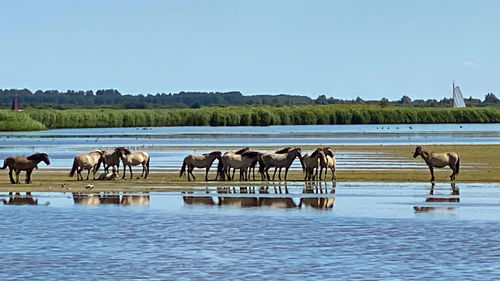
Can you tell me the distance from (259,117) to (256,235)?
8558 centimetres

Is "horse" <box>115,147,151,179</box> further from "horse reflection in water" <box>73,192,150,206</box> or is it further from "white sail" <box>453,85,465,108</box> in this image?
"white sail" <box>453,85,465,108</box>

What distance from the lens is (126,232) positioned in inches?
654

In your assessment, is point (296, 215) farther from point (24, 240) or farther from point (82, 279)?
point (82, 279)

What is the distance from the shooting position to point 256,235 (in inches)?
635

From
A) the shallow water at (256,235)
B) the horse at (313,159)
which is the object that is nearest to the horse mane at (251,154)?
the horse at (313,159)

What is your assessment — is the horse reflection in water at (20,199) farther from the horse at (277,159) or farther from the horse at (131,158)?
the horse at (277,159)

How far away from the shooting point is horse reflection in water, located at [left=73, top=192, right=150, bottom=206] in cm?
2114

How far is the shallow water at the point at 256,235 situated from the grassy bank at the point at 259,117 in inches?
3050

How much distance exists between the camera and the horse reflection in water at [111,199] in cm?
2114

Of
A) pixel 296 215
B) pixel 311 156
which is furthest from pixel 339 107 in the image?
pixel 296 215

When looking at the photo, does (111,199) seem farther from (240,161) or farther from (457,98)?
(457,98)

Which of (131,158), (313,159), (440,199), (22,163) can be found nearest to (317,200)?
(440,199)

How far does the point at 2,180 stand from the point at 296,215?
11485 millimetres

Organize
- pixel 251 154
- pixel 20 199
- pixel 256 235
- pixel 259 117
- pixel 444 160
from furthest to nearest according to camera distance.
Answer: pixel 259 117, pixel 251 154, pixel 444 160, pixel 20 199, pixel 256 235
